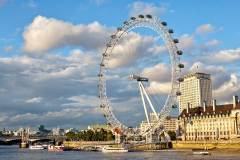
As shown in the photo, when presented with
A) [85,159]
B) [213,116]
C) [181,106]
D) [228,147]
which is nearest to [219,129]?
[213,116]

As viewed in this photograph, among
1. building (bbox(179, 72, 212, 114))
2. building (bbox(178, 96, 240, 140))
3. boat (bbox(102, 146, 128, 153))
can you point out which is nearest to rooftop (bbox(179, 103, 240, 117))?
building (bbox(178, 96, 240, 140))

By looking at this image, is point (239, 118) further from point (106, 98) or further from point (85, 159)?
point (85, 159)

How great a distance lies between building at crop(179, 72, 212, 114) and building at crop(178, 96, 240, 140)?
53651 mm

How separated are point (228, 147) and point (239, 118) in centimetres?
1588

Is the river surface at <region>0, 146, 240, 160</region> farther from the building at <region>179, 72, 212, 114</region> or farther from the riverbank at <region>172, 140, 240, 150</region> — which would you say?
the building at <region>179, 72, 212, 114</region>

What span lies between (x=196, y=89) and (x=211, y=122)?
65.7m

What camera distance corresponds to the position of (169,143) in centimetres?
10212

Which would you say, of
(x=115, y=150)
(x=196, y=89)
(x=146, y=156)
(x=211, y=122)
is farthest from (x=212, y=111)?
(x=196, y=89)

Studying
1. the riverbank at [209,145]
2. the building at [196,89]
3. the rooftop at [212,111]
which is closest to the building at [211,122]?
the rooftop at [212,111]

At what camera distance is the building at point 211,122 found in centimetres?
10125

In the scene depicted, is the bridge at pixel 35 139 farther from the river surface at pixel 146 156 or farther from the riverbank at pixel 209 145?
the river surface at pixel 146 156

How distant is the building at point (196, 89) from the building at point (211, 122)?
5365cm

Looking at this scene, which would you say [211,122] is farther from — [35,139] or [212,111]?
[35,139]

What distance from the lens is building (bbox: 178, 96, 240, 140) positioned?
101 m
